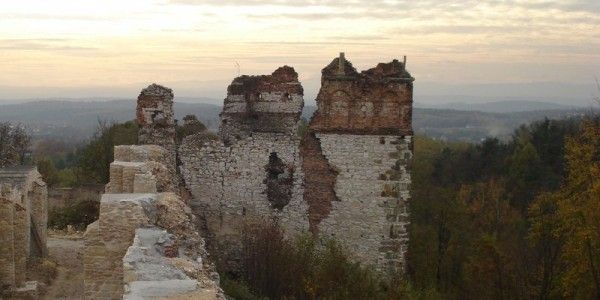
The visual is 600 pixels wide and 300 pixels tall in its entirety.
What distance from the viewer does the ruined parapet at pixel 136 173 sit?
35.3 feet

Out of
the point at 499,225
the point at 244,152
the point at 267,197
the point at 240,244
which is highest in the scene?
the point at 244,152

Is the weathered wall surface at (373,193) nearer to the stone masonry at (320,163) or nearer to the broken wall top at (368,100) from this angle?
the stone masonry at (320,163)

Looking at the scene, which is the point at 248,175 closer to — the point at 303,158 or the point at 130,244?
the point at 303,158

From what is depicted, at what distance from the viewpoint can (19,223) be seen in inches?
547

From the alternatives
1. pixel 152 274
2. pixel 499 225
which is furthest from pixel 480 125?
pixel 152 274

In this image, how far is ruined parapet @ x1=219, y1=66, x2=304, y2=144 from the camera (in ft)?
50.8

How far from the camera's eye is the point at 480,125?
17062 cm

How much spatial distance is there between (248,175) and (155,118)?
225 centimetres

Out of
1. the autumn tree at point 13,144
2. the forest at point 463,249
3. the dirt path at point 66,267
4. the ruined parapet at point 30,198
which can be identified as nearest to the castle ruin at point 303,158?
the forest at point 463,249

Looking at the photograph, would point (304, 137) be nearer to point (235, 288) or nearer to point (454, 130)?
point (235, 288)

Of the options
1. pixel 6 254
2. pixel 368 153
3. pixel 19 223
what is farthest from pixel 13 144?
pixel 368 153

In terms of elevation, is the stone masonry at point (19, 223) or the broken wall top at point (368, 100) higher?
the broken wall top at point (368, 100)

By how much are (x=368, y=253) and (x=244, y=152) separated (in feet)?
10.8

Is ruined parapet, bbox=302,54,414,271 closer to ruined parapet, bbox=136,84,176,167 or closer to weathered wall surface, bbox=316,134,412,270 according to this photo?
weathered wall surface, bbox=316,134,412,270
